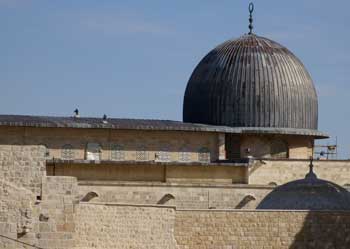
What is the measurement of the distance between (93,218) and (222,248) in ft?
12.5

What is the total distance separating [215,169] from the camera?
149ft

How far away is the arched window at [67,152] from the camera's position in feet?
150

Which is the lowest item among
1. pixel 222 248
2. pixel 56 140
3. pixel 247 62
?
pixel 222 248

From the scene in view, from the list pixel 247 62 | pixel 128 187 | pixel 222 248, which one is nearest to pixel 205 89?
pixel 247 62

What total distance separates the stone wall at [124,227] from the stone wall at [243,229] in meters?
0.50

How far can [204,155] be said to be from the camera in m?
47.6

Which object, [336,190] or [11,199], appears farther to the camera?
[336,190]

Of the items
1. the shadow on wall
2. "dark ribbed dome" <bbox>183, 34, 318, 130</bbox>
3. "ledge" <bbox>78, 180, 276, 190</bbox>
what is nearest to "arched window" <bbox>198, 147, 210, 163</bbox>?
"dark ribbed dome" <bbox>183, 34, 318, 130</bbox>

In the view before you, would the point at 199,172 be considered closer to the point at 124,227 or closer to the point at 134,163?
the point at 134,163

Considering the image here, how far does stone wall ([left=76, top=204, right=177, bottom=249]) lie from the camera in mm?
30953

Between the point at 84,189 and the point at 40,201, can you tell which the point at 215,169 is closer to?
the point at 84,189

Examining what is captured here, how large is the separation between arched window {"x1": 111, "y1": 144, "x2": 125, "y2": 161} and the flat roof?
76 cm

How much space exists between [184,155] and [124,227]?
51.7ft

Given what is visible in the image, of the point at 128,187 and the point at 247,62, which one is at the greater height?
the point at 247,62
